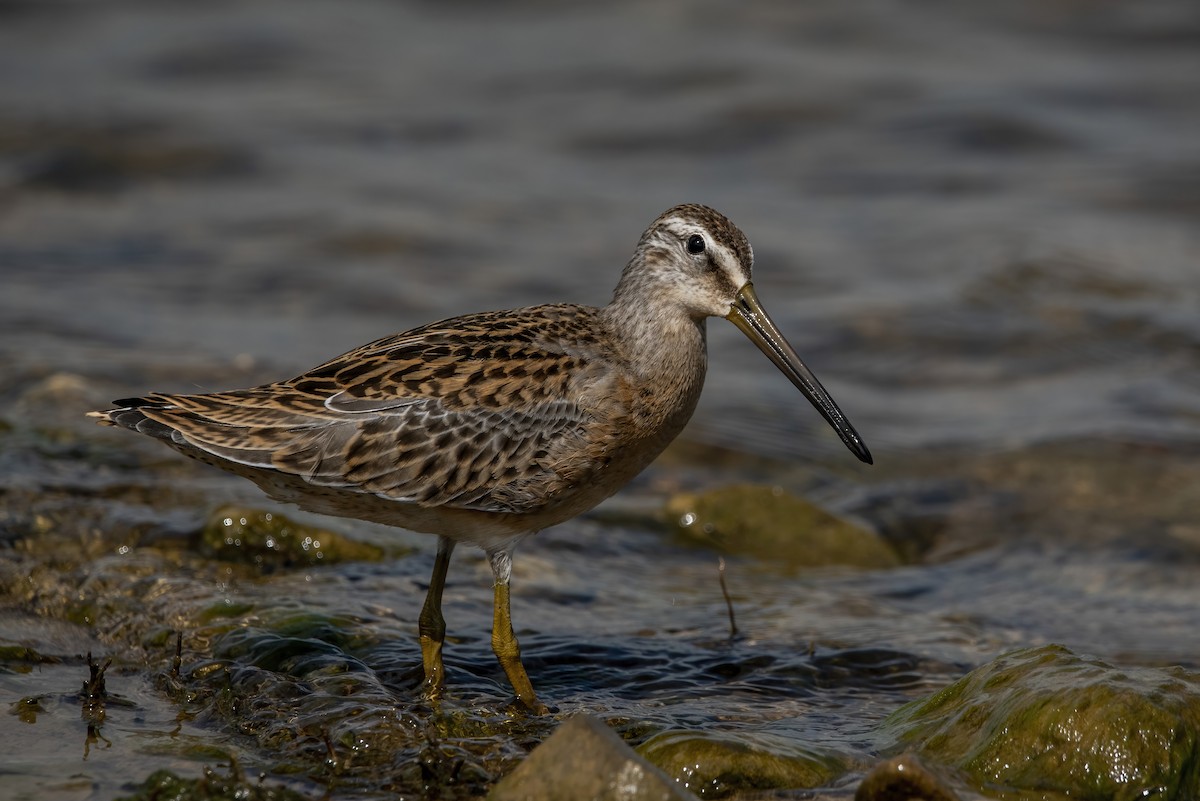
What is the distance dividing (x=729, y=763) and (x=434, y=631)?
157 centimetres

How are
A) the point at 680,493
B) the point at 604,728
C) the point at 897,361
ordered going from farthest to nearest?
1. the point at 897,361
2. the point at 680,493
3. the point at 604,728

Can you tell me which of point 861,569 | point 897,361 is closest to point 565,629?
point 861,569

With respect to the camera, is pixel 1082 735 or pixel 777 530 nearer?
pixel 1082 735

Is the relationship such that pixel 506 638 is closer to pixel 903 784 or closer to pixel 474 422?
pixel 474 422

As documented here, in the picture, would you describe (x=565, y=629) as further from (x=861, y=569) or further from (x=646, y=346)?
(x=861, y=569)

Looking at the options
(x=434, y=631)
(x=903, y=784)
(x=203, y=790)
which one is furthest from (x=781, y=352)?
(x=203, y=790)

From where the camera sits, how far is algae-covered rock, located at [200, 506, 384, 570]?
7562mm

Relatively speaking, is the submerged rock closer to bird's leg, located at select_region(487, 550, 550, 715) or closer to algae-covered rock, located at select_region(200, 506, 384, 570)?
bird's leg, located at select_region(487, 550, 550, 715)

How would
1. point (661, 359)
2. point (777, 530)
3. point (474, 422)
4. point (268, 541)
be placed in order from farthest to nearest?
point (777, 530)
point (268, 541)
point (661, 359)
point (474, 422)

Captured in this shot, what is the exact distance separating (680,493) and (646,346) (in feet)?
9.83

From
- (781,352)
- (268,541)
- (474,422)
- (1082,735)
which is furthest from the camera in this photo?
(268,541)

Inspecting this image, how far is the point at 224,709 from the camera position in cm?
588

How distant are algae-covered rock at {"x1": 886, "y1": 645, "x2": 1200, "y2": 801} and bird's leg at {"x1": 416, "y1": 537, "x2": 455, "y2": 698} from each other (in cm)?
185

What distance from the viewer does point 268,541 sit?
7621mm
